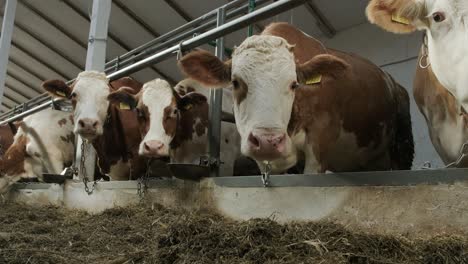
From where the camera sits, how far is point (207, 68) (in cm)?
356

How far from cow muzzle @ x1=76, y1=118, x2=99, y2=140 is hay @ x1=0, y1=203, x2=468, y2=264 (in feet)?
6.04

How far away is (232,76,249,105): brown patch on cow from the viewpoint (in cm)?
321

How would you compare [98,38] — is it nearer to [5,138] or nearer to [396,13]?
[396,13]

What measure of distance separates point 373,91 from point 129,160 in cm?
291

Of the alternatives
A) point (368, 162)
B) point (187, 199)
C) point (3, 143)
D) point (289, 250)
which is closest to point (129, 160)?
point (187, 199)

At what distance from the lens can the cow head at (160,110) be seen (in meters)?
4.61

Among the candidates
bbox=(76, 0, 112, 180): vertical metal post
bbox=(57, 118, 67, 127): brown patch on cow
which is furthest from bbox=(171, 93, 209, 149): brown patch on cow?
bbox=(57, 118, 67, 127): brown patch on cow

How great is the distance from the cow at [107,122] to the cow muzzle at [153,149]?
1.07 meters

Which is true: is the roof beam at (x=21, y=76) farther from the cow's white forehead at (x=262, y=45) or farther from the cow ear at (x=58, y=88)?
the cow's white forehead at (x=262, y=45)

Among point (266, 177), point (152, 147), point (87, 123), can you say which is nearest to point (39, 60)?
point (87, 123)

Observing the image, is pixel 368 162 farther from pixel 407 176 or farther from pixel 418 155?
pixel 418 155

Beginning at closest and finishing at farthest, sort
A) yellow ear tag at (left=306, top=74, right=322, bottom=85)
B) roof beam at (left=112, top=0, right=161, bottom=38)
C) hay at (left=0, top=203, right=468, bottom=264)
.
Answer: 1. hay at (left=0, top=203, right=468, bottom=264)
2. yellow ear tag at (left=306, top=74, right=322, bottom=85)
3. roof beam at (left=112, top=0, right=161, bottom=38)

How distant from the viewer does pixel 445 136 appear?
343cm

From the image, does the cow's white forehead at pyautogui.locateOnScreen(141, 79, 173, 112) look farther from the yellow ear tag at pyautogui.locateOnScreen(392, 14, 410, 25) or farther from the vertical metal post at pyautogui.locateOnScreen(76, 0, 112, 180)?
the yellow ear tag at pyautogui.locateOnScreen(392, 14, 410, 25)
